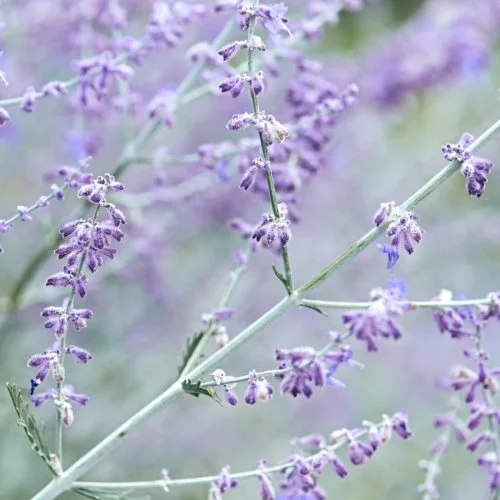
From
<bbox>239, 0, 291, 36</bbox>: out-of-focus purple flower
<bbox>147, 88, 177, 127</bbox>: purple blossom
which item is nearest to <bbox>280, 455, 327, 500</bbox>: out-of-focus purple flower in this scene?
<bbox>239, 0, 291, 36</bbox>: out-of-focus purple flower

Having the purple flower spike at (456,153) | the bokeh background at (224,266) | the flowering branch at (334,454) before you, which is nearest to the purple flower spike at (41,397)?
the flowering branch at (334,454)

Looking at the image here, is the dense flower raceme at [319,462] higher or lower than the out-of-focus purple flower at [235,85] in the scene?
lower

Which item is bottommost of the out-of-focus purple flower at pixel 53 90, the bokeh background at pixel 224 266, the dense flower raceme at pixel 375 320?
the dense flower raceme at pixel 375 320

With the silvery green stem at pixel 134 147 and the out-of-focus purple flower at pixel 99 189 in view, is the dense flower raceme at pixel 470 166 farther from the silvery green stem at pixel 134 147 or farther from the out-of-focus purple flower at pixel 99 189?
the silvery green stem at pixel 134 147

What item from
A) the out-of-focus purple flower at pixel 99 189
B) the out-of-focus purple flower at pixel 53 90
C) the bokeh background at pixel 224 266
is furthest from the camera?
the bokeh background at pixel 224 266

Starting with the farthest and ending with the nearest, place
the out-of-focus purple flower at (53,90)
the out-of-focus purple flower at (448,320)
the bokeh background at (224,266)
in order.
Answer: the bokeh background at (224,266), the out-of-focus purple flower at (53,90), the out-of-focus purple flower at (448,320)

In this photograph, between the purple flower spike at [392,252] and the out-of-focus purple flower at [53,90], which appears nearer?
the purple flower spike at [392,252]

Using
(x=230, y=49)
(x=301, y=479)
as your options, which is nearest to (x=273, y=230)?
(x=230, y=49)
